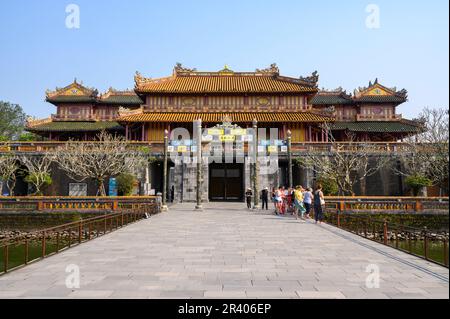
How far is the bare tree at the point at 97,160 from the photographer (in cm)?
2781

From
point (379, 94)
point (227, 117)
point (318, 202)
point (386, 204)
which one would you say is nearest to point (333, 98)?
point (379, 94)

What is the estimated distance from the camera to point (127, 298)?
17.6 ft

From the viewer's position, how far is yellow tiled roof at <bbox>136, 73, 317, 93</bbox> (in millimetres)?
36688

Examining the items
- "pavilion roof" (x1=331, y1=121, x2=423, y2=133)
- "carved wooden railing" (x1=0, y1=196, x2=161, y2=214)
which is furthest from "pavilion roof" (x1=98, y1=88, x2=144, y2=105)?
"pavilion roof" (x1=331, y1=121, x2=423, y2=133)

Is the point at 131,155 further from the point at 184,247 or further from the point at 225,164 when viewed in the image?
the point at 184,247

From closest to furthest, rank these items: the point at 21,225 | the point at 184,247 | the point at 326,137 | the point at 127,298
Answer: the point at 127,298 → the point at 184,247 → the point at 21,225 → the point at 326,137

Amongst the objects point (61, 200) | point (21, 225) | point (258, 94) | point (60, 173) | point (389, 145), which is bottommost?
point (21, 225)

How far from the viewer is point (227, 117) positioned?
32031 mm

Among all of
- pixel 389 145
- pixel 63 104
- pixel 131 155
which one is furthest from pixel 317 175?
pixel 63 104

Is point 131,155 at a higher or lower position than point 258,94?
lower

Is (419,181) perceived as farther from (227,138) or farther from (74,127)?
(74,127)

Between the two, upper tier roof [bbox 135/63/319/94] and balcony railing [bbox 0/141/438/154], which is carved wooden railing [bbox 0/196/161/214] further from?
upper tier roof [bbox 135/63/319/94]
